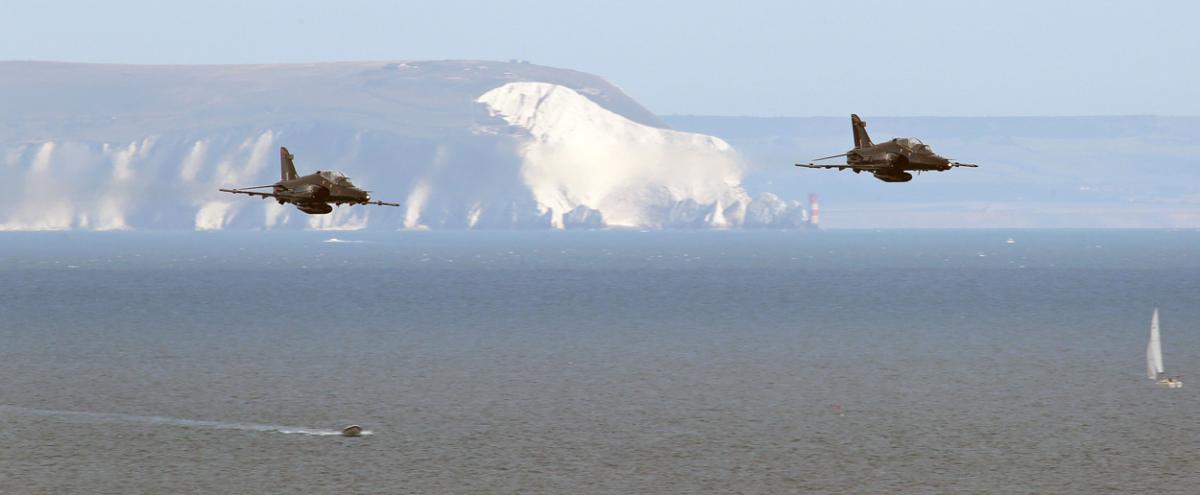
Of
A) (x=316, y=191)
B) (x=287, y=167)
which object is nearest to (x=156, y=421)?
(x=287, y=167)

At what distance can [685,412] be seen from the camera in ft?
305

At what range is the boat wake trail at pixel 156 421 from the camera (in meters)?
84.4

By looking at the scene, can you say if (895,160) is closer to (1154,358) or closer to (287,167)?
(287,167)

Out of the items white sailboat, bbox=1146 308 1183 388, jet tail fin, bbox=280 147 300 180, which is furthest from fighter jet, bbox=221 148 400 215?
white sailboat, bbox=1146 308 1183 388

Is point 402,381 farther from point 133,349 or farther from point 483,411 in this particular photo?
point 133,349

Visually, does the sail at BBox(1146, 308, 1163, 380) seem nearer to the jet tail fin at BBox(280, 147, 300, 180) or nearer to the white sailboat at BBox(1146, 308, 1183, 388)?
the white sailboat at BBox(1146, 308, 1183, 388)

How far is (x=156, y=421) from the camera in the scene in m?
87.5

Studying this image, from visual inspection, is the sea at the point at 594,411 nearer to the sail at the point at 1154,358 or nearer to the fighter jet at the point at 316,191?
the sail at the point at 1154,358

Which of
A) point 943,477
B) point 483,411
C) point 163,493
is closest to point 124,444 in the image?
point 163,493

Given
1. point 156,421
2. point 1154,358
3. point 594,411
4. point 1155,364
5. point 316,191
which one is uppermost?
point 316,191

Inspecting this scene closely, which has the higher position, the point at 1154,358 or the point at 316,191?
the point at 316,191

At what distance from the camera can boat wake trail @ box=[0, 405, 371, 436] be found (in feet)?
277

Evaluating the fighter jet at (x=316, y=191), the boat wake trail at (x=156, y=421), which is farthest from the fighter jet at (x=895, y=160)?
the boat wake trail at (x=156, y=421)

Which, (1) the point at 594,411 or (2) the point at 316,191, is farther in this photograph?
(1) the point at 594,411
